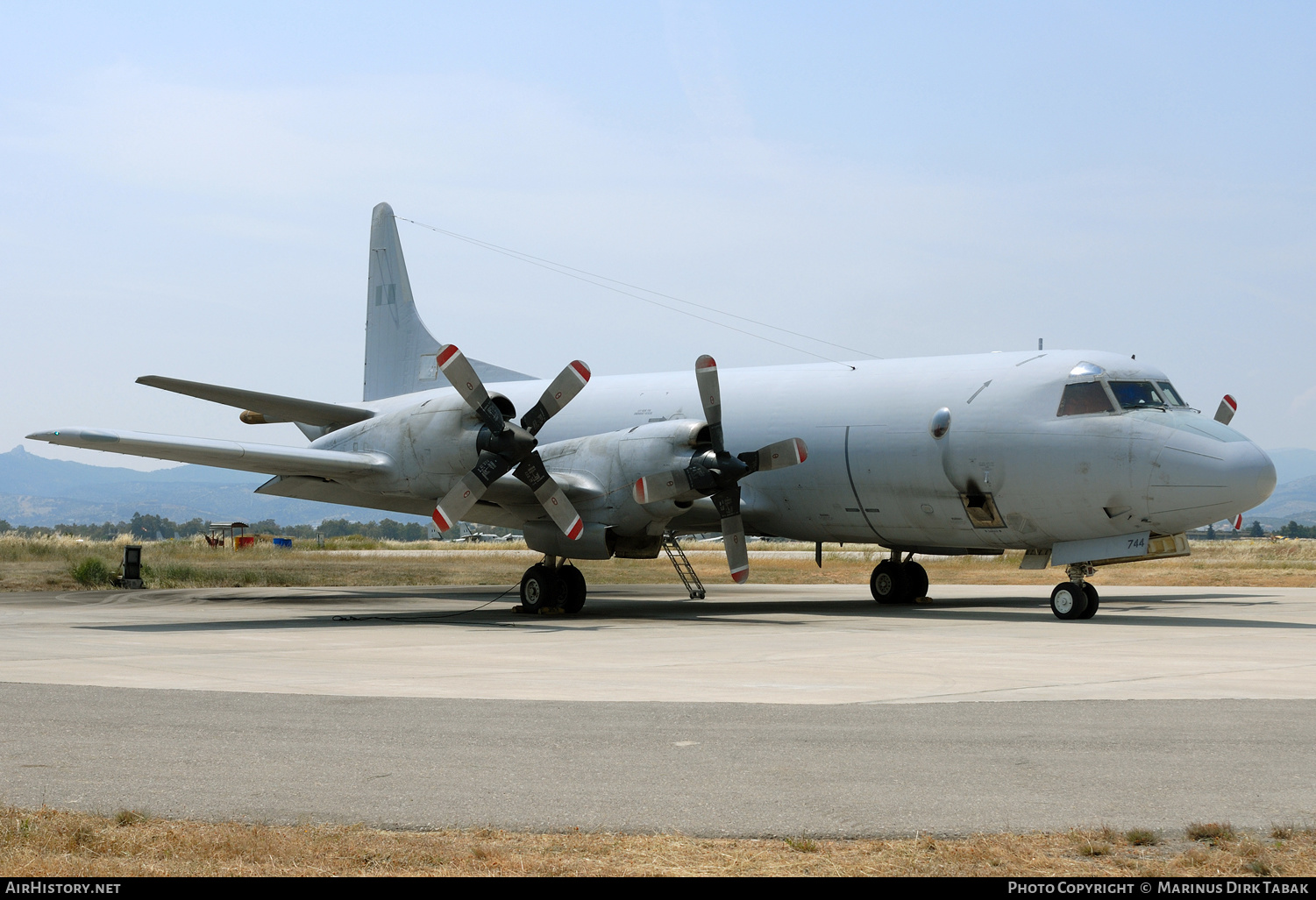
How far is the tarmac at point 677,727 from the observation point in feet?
20.2

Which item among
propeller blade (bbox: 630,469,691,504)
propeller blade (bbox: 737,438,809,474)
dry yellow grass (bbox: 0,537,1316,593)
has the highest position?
propeller blade (bbox: 737,438,809,474)

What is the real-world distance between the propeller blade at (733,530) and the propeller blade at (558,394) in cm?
306

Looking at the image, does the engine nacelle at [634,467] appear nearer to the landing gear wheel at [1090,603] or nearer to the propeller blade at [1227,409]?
the landing gear wheel at [1090,603]

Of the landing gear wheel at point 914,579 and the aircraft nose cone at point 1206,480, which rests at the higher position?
the aircraft nose cone at point 1206,480

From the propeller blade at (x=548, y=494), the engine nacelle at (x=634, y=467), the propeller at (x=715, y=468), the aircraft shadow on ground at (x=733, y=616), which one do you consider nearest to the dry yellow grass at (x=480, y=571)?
the aircraft shadow on ground at (x=733, y=616)

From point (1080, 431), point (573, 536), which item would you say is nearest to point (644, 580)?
point (573, 536)

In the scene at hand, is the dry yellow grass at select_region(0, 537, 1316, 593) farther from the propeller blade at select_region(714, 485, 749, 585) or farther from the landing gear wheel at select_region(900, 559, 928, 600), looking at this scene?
the propeller blade at select_region(714, 485, 749, 585)

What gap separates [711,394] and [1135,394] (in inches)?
270

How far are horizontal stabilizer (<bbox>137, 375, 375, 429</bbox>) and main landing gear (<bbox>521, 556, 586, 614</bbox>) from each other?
5.10 meters

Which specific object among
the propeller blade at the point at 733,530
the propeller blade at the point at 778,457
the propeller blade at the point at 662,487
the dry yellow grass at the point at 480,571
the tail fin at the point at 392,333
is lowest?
the dry yellow grass at the point at 480,571

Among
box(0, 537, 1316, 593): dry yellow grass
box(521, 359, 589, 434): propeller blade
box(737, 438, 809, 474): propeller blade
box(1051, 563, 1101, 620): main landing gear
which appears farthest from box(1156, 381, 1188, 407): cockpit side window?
box(0, 537, 1316, 593): dry yellow grass

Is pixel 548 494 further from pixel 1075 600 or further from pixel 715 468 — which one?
pixel 1075 600

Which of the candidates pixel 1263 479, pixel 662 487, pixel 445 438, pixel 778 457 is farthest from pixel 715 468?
pixel 1263 479

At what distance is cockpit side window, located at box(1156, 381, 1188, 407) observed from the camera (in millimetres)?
19719
